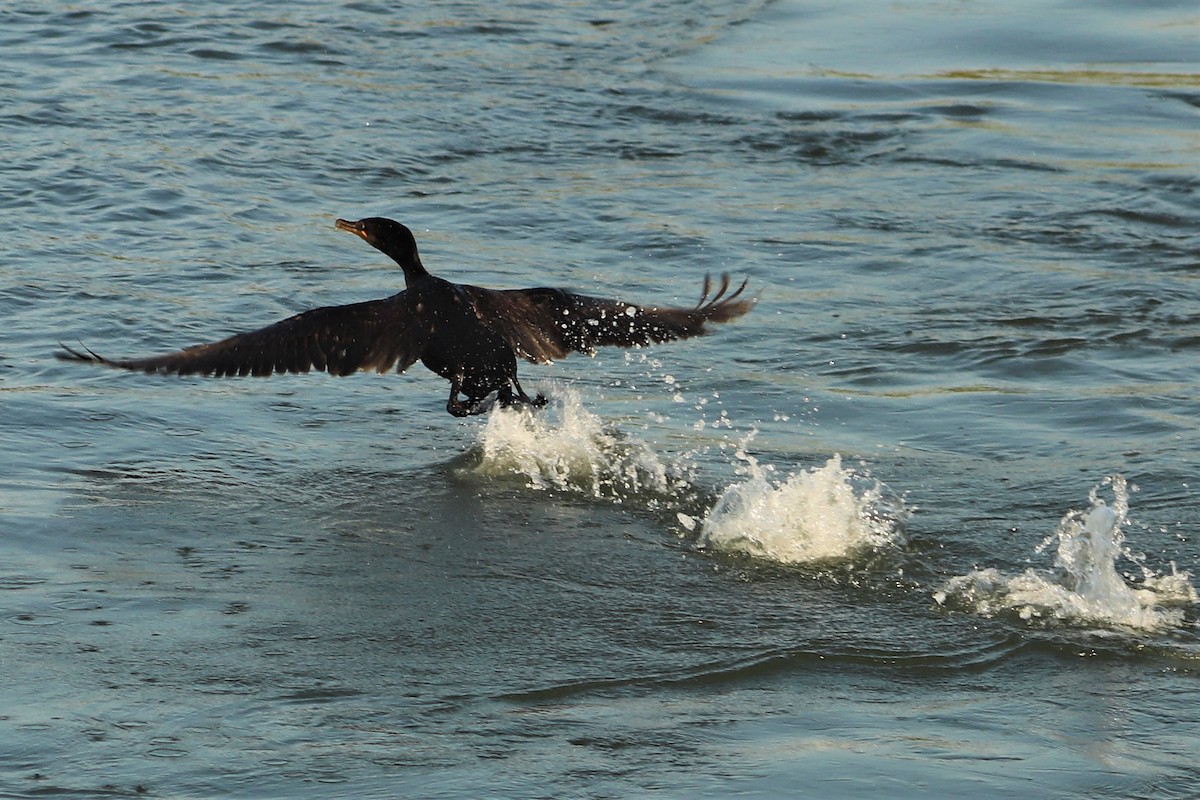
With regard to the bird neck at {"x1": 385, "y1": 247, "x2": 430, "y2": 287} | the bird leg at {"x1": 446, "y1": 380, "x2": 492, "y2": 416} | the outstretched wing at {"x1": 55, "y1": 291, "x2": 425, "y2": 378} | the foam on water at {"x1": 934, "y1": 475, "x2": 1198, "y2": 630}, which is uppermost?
the bird neck at {"x1": 385, "y1": 247, "x2": 430, "y2": 287}

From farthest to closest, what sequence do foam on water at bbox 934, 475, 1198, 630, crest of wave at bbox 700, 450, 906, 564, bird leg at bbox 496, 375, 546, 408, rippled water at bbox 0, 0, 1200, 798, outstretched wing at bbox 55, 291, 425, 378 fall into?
1. bird leg at bbox 496, 375, 546, 408
2. outstretched wing at bbox 55, 291, 425, 378
3. crest of wave at bbox 700, 450, 906, 564
4. foam on water at bbox 934, 475, 1198, 630
5. rippled water at bbox 0, 0, 1200, 798

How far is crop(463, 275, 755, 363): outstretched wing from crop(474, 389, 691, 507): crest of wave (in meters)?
0.28

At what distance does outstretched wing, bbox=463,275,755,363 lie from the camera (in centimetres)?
735

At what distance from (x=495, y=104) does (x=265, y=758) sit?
9.05m

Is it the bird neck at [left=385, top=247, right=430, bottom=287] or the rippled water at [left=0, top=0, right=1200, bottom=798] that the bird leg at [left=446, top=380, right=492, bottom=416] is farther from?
the bird neck at [left=385, top=247, right=430, bottom=287]

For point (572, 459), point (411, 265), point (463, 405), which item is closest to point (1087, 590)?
point (572, 459)

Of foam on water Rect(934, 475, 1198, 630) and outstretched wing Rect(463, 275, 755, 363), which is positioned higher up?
outstretched wing Rect(463, 275, 755, 363)

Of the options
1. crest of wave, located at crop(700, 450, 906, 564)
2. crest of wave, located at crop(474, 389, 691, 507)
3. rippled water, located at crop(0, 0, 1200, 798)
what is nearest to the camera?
rippled water, located at crop(0, 0, 1200, 798)

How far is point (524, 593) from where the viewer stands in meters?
5.92

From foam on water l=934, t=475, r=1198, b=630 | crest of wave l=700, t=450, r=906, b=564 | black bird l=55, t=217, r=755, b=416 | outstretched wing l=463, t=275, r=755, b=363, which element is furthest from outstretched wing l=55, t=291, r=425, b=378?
foam on water l=934, t=475, r=1198, b=630

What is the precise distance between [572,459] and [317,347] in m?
1.10

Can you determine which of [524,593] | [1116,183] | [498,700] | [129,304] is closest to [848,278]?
[1116,183]

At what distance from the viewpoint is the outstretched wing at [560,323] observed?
7.35m

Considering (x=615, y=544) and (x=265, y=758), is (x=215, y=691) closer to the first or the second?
(x=265, y=758)
